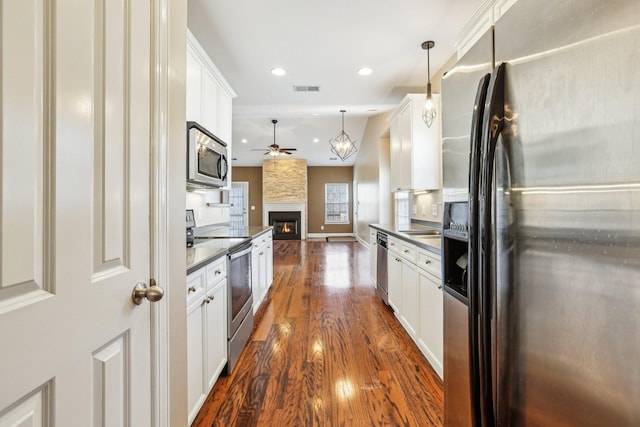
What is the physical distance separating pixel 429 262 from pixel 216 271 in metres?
1.39

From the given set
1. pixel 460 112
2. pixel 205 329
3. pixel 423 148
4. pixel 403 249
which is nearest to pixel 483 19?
pixel 460 112

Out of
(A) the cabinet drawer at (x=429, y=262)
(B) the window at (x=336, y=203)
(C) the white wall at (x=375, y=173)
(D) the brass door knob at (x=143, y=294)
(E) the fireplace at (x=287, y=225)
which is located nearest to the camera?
(D) the brass door knob at (x=143, y=294)

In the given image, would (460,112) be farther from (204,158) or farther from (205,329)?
(204,158)

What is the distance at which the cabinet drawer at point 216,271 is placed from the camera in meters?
1.68

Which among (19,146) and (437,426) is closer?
(19,146)

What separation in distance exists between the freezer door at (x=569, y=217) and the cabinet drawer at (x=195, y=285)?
127 cm

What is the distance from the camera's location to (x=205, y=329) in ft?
5.33

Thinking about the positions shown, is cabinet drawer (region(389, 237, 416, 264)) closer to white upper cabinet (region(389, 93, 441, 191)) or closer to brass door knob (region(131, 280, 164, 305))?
white upper cabinet (region(389, 93, 441, 191))

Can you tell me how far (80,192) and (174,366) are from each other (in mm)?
804

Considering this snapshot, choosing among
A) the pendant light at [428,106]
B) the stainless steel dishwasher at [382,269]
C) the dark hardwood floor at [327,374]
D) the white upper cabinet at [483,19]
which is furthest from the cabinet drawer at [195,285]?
the pendant light at [428,106]

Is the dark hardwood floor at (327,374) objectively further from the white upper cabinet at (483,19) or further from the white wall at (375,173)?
the white wall at (375,173)

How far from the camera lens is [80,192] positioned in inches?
26.6

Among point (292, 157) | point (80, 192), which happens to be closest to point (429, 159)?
point (80, 192)

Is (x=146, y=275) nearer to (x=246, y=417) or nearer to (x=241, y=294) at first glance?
(x=246, y=417)
